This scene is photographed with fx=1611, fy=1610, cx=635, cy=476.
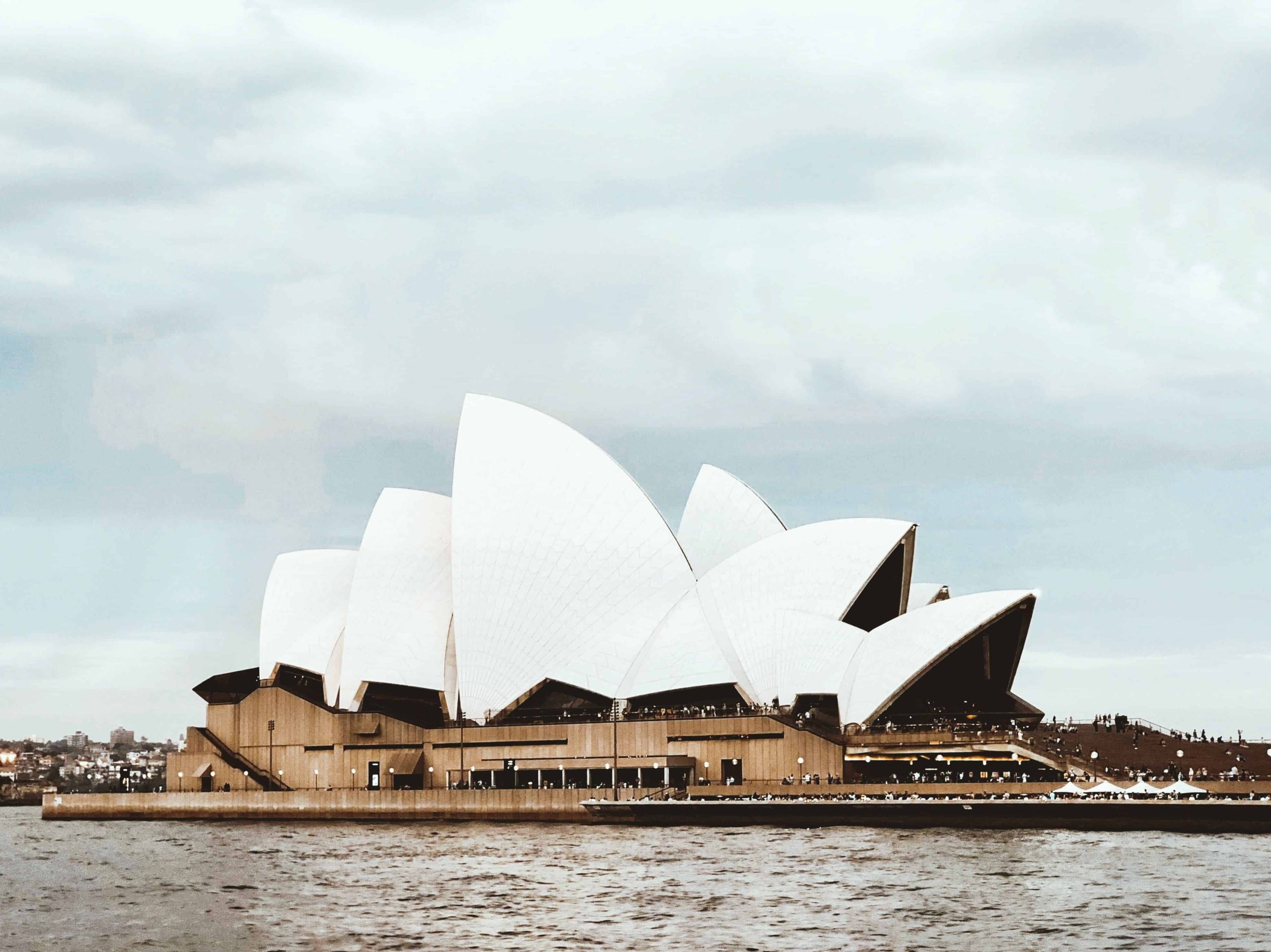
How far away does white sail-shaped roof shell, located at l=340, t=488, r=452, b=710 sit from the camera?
70.1 meters

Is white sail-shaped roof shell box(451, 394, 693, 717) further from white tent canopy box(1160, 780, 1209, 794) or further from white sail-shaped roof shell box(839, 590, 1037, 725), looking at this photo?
white tent canopy box(1160, 780, 1209, 794)

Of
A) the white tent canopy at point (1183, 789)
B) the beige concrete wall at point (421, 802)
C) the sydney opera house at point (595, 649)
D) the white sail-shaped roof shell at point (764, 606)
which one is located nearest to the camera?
the white tent canopy at point (1183, 789)

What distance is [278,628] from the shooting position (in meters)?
76.2

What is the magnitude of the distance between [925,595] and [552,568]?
55.8 feet

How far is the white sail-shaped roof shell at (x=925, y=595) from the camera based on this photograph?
2786 inches

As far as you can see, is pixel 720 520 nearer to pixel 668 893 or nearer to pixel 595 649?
pixel 595 649

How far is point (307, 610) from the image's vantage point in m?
76.2

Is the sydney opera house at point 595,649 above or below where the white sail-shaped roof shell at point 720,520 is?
below

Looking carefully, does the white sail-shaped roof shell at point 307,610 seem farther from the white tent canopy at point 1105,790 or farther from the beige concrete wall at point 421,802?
the white tent canopy at point 1105,790

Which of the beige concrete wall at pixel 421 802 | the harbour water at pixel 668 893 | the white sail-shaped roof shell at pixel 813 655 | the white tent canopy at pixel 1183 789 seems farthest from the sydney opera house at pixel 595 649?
the harbour water at pixel 668 893

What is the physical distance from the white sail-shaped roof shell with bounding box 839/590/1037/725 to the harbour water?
33.7 ft

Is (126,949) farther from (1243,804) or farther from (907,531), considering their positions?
(907,531)

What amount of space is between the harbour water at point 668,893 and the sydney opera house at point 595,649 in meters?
11.2

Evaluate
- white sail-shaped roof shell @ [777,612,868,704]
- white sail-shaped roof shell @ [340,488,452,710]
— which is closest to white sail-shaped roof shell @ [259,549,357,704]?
white sail-shaped roof shell @ [340,488,452,710]
